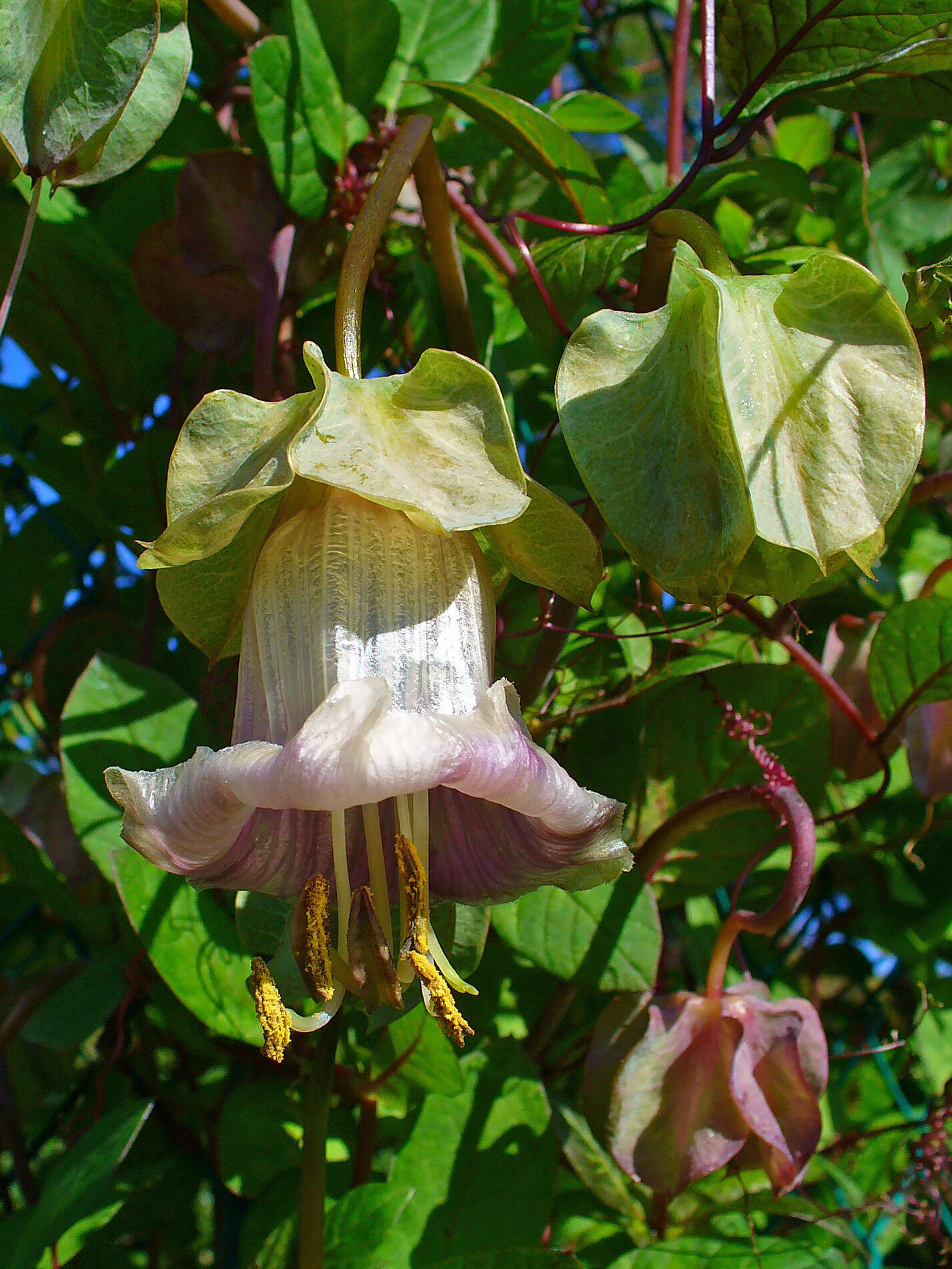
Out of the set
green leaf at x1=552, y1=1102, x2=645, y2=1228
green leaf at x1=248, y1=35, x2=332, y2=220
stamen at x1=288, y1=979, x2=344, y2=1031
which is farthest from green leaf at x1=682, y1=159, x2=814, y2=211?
green leaf at x1=552, y1=1102, x2=645, y2=1228

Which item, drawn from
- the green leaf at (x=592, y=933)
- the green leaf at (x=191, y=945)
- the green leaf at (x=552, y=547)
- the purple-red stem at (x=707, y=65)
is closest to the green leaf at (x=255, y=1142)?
the green leaf at (x=191, y=945)

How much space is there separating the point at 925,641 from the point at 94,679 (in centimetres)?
52

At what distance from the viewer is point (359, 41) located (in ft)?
2.26

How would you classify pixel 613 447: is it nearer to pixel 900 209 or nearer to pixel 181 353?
pixel 181 353

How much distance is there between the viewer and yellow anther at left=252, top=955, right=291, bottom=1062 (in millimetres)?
441

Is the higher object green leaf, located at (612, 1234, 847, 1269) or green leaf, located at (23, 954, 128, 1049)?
green leaf, located at (23, 954, 128, 1049)

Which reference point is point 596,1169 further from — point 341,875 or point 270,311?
point 270,311

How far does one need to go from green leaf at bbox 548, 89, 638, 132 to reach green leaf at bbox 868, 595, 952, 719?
1.34 feet

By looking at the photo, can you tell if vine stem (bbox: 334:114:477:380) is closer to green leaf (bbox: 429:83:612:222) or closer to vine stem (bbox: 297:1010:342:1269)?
green leaf (bbox: 429:83:612:222)

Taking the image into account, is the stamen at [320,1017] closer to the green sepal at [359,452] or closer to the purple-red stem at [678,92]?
the green sepal at [359,452]

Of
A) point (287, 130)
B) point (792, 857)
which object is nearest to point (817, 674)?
point (792, 857)

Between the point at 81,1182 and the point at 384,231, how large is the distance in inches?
22.5

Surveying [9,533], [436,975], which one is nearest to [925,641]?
[436,975]

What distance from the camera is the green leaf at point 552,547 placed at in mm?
467
